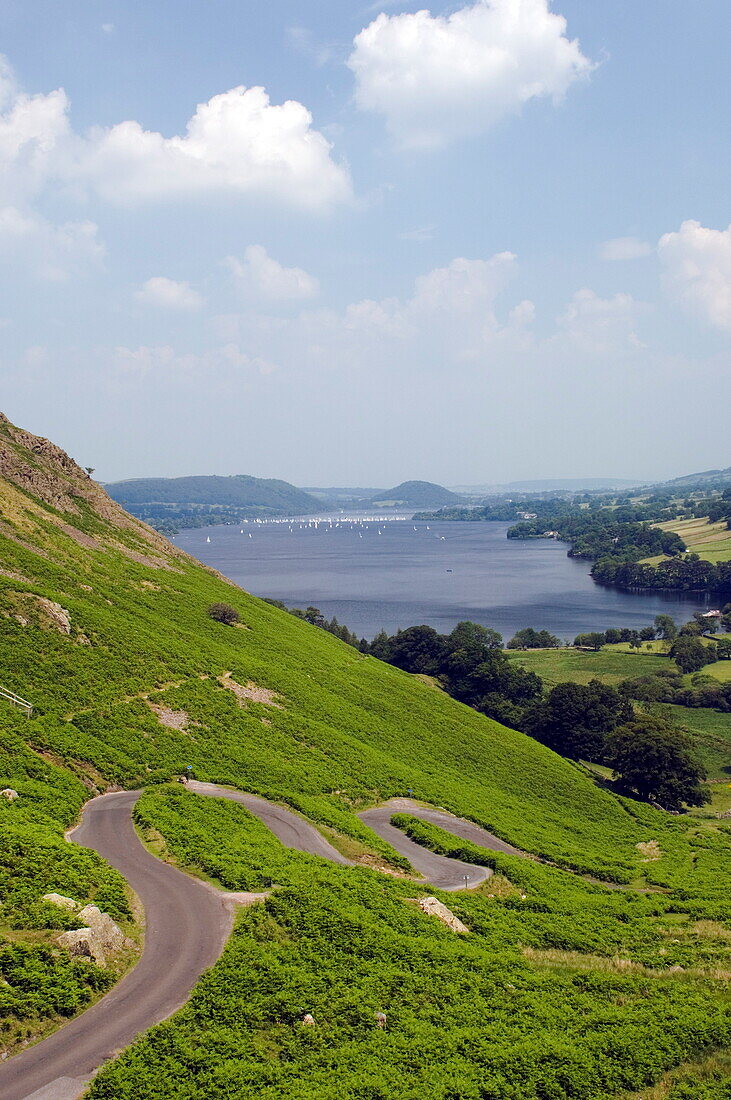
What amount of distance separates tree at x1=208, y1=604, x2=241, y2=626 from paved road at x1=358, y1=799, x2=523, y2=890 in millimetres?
28009

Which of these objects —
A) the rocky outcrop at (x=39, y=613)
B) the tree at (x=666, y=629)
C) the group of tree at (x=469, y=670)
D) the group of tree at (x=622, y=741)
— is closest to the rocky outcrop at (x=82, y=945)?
the rocky outcrop at (x=39, y=613)

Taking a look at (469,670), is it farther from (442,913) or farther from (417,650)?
(442,913)

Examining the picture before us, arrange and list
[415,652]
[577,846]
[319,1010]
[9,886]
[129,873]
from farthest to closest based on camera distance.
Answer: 1. [415,652]
2. [577,846]
3. [129,873]
4. [9,886]
5. [319,1010]

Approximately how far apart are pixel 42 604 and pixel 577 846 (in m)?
37.5

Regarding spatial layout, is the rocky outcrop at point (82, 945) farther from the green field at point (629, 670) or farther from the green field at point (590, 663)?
the green field at point (590, 663)

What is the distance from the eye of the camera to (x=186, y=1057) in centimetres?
1486

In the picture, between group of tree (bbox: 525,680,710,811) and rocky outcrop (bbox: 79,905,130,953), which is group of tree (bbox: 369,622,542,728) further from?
rocky outcrop (bbox: 79,905,130,953)

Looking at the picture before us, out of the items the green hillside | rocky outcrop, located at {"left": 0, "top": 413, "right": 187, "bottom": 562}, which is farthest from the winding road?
rocky outcrop, located at {"left": 0, "top": 413, "right": 187, "bottom": 562}

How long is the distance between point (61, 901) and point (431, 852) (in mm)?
18371

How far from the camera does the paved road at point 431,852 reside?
96.8 ft

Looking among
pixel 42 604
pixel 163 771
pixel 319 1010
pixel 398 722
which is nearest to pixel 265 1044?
pixel 319 1010

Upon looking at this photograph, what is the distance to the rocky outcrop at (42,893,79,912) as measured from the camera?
18922mm

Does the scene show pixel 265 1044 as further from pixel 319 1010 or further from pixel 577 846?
pixel 577 846

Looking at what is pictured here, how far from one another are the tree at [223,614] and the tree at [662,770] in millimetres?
41746
